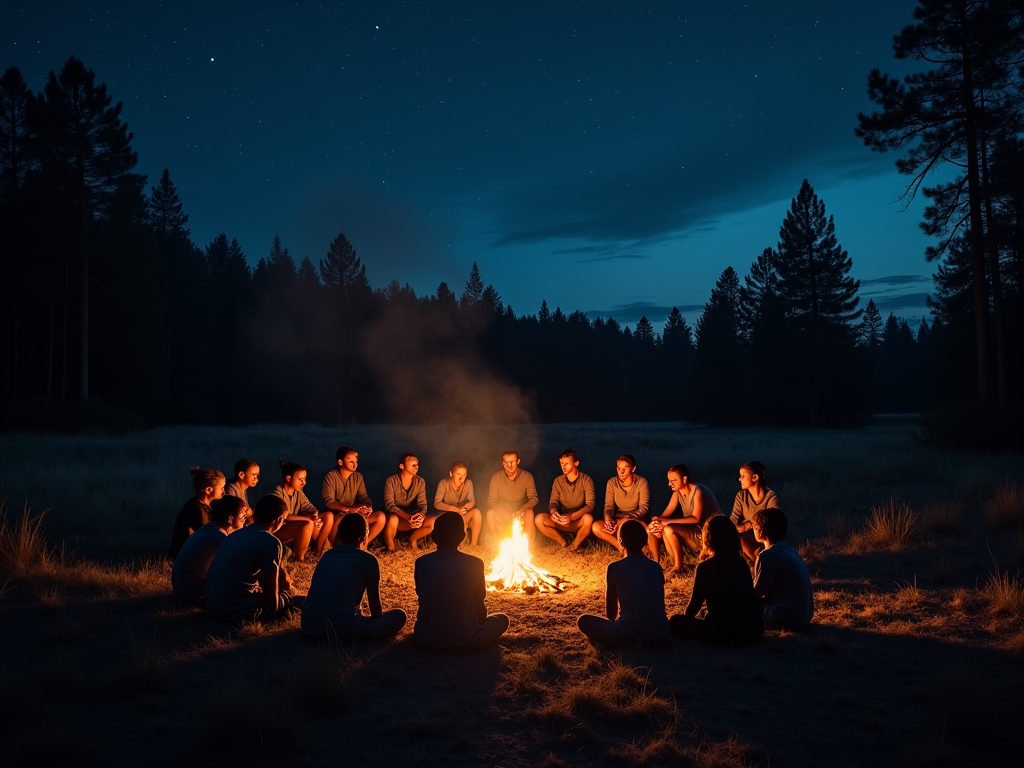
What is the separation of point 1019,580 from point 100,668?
8567 mm

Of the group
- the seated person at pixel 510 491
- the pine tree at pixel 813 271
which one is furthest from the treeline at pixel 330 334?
the seated person at pixel 510 491

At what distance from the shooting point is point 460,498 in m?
9.37

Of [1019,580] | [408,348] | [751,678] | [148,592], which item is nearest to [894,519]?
[1019,580]

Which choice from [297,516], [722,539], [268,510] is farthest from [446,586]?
[297,516]

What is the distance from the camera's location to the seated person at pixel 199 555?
20.3ft

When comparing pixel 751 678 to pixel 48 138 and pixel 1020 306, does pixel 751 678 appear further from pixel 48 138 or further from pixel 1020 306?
pixel 48 138

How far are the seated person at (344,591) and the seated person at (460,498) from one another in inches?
150

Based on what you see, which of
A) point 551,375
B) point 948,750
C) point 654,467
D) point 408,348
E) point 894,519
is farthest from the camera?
point 551,375

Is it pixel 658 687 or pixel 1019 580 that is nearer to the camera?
pixel 658 687

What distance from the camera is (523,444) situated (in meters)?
22.4

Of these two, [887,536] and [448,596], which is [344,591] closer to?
[448,596]

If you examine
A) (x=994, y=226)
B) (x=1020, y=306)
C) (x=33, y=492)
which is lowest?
(x=33, y=492)

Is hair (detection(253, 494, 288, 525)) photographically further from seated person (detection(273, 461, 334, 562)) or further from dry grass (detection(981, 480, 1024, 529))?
dry grass (detection(981, 480, 1024, 529))

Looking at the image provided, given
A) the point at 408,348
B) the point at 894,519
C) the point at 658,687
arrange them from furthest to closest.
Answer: the point at 408,348 → the point at 894,519 → the point at 658,687
